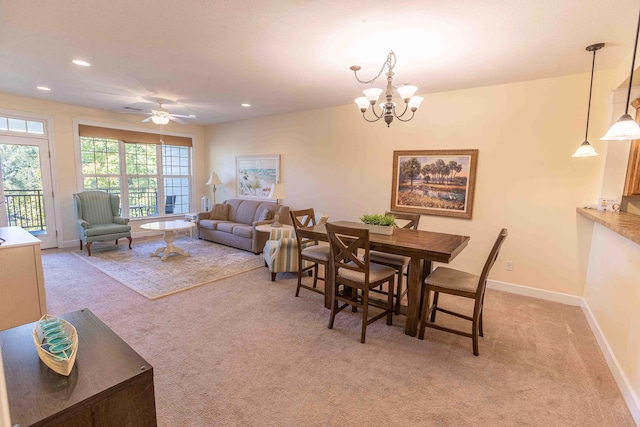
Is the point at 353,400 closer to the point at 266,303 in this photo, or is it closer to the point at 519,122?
the point at 266,303

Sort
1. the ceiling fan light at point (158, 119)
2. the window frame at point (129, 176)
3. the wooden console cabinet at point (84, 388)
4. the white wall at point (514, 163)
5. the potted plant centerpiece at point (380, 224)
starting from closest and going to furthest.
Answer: the wooden console cabinet at point (84, 388) → the potted plant centerpiece at point (380, 224) → the white wall at point (514, 163) → the ceiling fan light at point (158, 119) → the window frame at point (129, 176)

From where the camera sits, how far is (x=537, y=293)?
11.5 feet

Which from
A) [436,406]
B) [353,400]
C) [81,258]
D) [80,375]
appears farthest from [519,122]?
[81,258]

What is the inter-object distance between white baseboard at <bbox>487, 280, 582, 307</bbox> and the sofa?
335 cm

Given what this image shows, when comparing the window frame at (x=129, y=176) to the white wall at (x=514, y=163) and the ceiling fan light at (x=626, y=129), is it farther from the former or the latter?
the ceiling fan light at (x=626, y=129)

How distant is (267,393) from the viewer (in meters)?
1.90

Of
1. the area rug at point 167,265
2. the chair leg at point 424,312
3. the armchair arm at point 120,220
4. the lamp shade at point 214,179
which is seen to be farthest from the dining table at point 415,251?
the lamp shade at point 214,179

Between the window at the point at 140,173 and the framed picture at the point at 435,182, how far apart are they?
5.01 m

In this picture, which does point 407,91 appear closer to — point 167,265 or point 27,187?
point 167,265

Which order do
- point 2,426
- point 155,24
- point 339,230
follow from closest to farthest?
1. point 2,426
2. point 155,24
3. point 339,230

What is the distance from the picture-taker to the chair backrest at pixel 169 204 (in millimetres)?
6638

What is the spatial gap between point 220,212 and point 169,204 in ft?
4.77

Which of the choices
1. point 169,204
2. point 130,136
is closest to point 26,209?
point 130,136

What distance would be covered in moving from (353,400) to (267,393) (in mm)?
546
